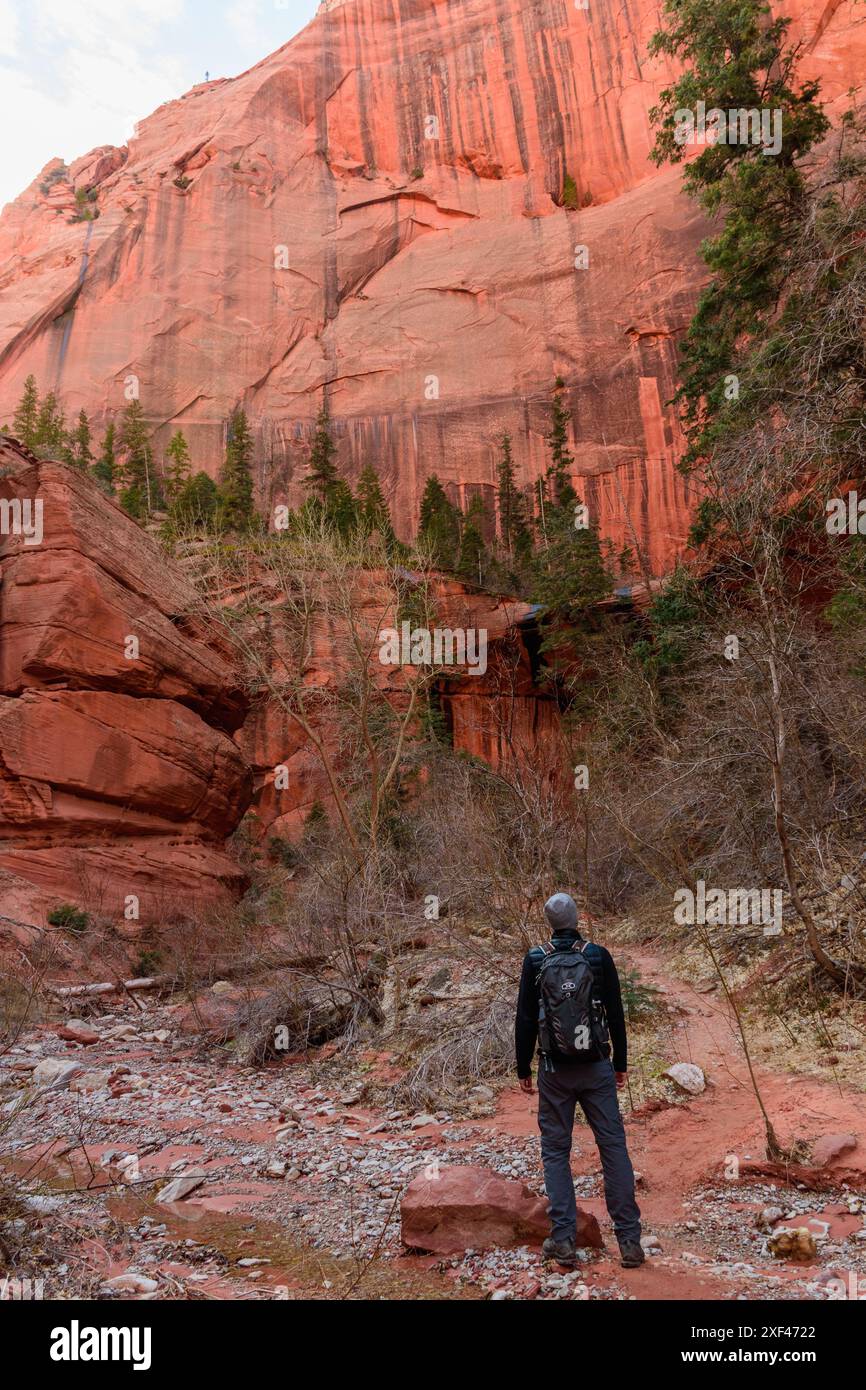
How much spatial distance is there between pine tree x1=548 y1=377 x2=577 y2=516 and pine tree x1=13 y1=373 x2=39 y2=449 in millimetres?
25981

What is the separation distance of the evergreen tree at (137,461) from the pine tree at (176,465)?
3.07ft

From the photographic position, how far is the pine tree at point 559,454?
145ft

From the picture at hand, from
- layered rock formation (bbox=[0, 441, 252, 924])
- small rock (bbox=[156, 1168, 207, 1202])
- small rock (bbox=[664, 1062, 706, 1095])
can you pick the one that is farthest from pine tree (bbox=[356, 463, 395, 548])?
small rock (bbox=[156, 1168, 207, 1202])

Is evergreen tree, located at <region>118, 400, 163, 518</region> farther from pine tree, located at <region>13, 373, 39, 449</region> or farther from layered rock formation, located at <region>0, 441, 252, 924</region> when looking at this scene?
layered rock formation, located at <region>0, 441, 252, 924</region>

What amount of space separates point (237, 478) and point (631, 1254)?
42.9 metres

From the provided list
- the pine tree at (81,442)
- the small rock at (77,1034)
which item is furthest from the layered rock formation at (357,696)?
the pine tree at (81,442)

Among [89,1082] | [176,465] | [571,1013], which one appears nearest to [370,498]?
[176,465]

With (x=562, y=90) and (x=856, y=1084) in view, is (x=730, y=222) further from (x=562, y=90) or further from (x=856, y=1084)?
(x=562, y=90)

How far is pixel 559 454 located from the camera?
45.1m

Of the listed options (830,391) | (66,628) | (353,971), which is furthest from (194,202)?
(353,971)

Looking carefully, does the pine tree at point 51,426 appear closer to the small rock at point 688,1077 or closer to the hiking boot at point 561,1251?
the small rock at point 688,1077

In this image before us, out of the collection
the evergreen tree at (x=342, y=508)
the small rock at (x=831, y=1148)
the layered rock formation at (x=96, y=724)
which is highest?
the evergreen tree at (x=342, y=508)

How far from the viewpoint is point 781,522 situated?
1229 cm

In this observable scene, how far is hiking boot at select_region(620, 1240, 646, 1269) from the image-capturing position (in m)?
4.45
